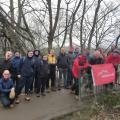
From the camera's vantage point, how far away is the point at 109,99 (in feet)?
39.8

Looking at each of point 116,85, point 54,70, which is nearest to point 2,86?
point 54,70

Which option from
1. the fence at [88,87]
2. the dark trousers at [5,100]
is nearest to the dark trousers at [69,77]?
the fence at [88,87]

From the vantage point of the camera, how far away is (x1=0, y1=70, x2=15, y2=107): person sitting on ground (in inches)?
419

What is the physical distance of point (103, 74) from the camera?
39.8 feet

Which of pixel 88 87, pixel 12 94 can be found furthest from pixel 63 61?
pixel 12 94

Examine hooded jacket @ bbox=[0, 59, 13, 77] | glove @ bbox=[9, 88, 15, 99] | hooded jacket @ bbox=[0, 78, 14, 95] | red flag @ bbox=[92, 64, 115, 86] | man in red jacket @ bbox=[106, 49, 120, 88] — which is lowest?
glove @ bbox=[9, 88, 15, 99]

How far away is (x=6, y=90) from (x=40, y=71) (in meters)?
1.81

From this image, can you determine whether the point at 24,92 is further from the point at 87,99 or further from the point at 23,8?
the point at 23,8

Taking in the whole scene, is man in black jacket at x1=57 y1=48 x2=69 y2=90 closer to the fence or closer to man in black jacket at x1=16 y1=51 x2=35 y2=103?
the fence

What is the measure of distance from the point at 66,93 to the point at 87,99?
1.18 m

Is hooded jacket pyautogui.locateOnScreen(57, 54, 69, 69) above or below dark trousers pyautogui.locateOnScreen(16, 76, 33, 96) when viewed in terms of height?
above

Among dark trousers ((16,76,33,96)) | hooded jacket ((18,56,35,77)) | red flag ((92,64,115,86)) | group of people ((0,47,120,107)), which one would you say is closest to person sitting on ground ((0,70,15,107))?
group of people ((0,47,120,107))

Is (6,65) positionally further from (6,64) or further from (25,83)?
(25,83)

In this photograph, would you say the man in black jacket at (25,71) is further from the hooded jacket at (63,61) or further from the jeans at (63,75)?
the jeans at (63,75)
